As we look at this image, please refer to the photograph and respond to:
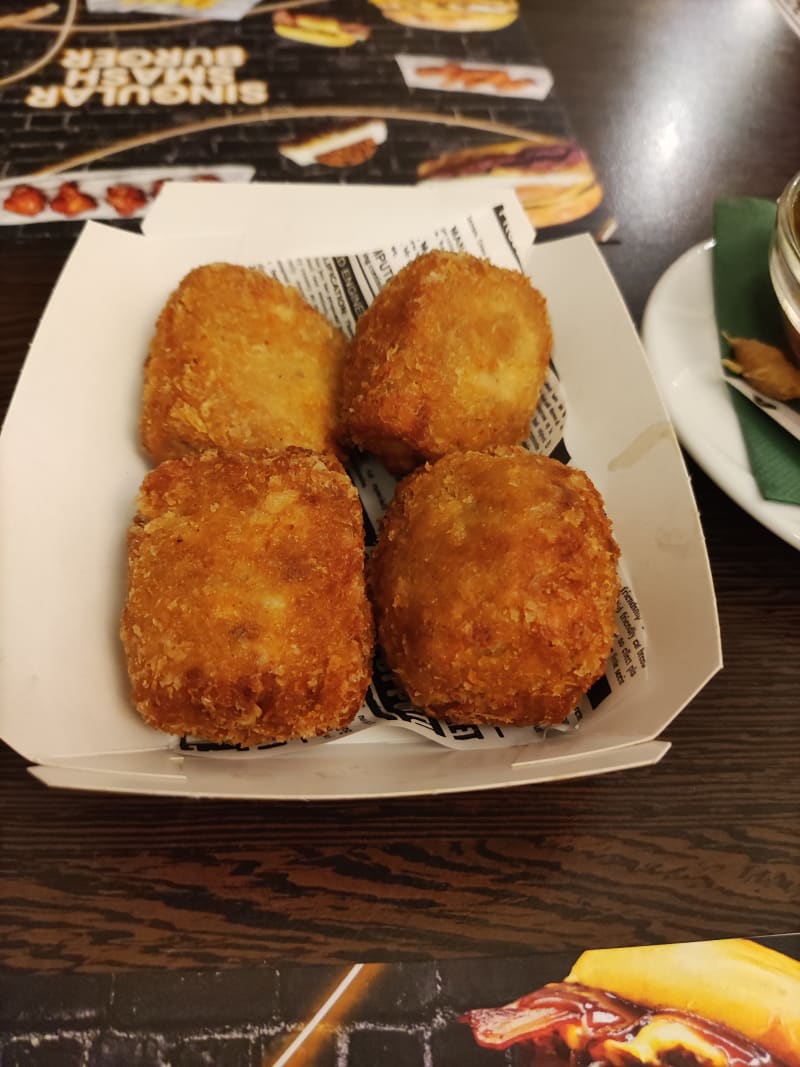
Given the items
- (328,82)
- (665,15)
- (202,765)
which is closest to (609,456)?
(202,765)

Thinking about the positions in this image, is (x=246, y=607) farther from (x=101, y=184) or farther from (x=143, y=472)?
(x=101, y=184)

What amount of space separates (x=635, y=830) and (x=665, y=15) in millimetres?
2295

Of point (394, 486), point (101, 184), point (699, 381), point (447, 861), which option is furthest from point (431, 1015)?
point (101, 184)

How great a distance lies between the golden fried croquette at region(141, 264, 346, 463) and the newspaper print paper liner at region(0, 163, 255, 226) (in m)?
0.50

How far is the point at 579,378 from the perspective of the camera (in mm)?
1375

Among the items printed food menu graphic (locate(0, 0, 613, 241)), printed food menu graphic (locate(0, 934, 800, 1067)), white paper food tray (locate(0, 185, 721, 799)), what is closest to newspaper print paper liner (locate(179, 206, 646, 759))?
white paper food tray (locate(0, 185, 721, 799))

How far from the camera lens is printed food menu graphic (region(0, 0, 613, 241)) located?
180 centimetres

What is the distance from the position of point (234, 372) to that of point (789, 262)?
0.90 m

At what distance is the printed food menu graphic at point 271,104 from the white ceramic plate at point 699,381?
344 millimetres

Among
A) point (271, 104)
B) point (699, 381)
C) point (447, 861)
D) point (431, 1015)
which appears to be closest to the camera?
point (431, 1015)

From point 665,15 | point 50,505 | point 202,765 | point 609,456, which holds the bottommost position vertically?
point 202,765

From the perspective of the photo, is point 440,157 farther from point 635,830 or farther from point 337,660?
point 635,830

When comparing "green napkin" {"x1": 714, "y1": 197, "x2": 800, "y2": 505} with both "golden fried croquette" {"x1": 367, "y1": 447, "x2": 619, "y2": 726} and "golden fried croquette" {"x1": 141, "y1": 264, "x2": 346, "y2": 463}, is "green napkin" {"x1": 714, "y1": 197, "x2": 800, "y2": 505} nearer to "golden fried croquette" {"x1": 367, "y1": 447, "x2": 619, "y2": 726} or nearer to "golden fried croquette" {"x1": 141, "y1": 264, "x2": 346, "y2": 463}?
"golden fried croquette" {"x1": 367, "y1": 447, "x2": 619, "y2": 726}

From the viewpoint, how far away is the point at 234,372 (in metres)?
1.30
